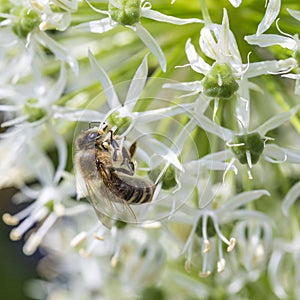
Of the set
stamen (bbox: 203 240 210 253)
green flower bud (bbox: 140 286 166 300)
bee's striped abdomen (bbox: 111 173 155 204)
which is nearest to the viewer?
bee's striped abdomen (bbox: 111 173 155 204)

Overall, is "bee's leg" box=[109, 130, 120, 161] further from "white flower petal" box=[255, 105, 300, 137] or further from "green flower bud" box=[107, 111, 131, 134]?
"white flower petal" box=[255, 105, 300, 137]

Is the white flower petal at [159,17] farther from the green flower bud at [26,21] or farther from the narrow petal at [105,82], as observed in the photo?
the green flower bud at [26,21]

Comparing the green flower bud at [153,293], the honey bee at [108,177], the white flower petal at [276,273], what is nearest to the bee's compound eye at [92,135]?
the honey bee at [108,177]

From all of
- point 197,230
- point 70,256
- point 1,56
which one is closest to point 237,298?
point 197,230

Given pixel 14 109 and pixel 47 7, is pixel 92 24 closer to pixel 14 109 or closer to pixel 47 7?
pixel 47 7

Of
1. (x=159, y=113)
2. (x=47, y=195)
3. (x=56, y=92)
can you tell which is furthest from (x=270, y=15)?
(x=47, y=195)

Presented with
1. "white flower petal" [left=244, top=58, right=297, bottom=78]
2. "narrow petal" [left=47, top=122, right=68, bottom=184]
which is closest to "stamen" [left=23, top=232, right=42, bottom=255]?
"narrow petal" [left=47, top=122, right=68, bottom=184]

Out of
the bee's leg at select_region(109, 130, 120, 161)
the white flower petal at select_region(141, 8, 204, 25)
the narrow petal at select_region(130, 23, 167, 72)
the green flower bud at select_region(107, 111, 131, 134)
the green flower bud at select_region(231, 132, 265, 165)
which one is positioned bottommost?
the green flower bud at select_region(231, 132, 265, 165)
